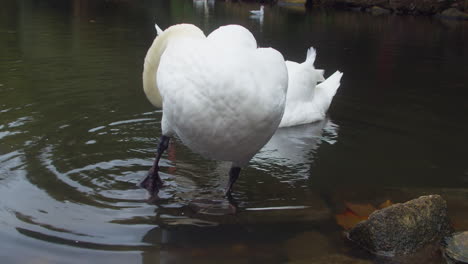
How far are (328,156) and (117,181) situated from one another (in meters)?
2.37

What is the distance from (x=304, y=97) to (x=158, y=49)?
3632 millimetres

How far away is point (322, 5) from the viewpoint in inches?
1500

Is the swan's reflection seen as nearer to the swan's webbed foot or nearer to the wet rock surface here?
the swan's webbed foot

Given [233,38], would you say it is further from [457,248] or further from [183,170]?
[457,248]

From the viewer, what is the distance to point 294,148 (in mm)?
6387

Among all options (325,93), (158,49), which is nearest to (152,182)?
(158,49)

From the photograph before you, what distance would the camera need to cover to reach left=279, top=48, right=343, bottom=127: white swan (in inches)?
291

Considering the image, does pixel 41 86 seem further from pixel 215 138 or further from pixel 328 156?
pixel 215 138

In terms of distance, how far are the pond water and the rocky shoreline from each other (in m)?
20.7

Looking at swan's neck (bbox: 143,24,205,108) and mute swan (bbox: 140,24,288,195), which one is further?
swan's neck (bbox: 143,24,205,108)

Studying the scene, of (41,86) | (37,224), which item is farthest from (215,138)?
(41,86)

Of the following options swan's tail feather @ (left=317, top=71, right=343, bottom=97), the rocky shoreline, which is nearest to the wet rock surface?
the rocky shoreline

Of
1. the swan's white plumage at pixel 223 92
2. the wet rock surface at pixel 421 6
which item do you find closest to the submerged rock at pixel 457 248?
the swan's white plumage at pixel 223 92

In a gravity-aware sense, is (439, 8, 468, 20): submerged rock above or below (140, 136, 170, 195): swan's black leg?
above
